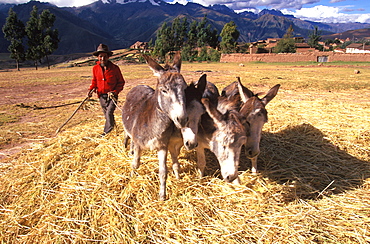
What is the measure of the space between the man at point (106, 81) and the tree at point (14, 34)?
49311 mm

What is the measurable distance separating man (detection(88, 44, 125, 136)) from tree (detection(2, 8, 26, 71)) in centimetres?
4931

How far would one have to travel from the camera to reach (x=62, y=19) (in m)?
158

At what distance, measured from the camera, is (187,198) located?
3.50 metres

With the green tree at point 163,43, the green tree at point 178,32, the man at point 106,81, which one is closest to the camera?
the man at point 106,81

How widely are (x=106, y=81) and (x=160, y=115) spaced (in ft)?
11.0

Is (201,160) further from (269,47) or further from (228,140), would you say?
(269,47)

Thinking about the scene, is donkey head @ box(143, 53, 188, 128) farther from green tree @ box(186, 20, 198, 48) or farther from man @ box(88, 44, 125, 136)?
green tree @ box(186, 20, 198, 48)

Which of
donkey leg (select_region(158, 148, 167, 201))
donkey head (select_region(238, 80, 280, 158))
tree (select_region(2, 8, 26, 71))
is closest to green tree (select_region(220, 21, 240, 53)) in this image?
tree (select_region(2, 8, 26, 71))

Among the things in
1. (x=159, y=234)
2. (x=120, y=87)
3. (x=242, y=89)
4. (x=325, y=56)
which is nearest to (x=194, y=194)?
(x=159, y=234)

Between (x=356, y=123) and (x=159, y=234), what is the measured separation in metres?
6.78

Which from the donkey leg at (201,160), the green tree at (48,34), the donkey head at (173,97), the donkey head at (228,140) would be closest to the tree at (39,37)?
the green tree at (48,34)

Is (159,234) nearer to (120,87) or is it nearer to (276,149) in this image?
(276,149)

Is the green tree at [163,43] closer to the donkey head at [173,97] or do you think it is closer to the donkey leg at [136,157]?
the donkey leg at [136,157]

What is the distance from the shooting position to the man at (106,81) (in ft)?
18.8
